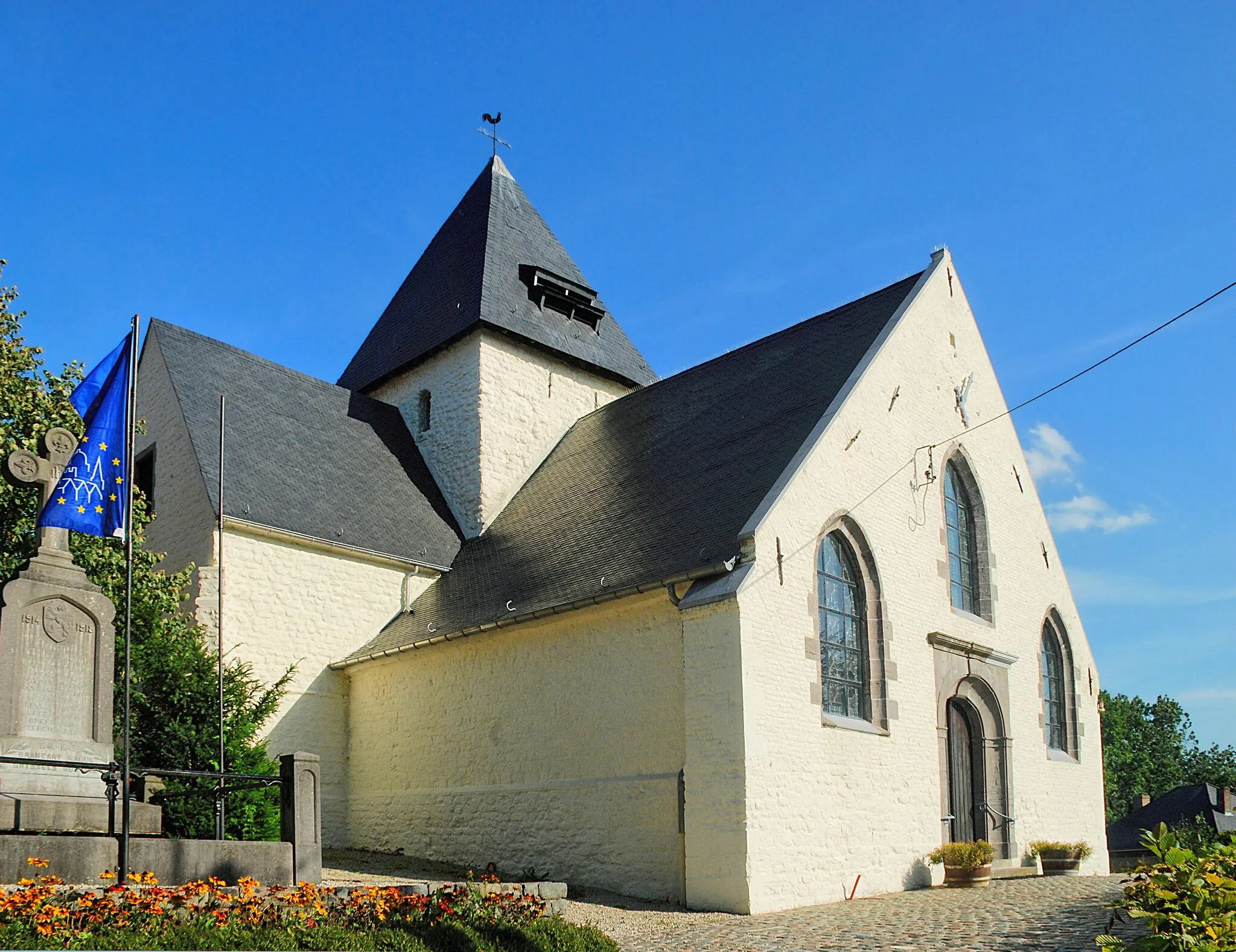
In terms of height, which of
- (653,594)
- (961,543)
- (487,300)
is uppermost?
(487,300)

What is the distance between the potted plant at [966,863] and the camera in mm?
14125

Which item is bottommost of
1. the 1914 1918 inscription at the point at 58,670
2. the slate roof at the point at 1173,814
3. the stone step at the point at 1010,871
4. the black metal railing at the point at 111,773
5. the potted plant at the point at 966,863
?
the slate roof at the point at 1173,814

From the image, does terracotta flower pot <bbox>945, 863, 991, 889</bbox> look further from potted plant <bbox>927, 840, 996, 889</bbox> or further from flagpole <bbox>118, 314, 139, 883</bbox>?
flagpole <bbox>118, 314, 139, 883</bbox>

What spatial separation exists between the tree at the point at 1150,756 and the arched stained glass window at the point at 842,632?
51.3 m

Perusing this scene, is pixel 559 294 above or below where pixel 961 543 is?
above

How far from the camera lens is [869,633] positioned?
48.4 ft

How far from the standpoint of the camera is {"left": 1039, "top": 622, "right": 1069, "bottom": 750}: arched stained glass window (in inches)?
742

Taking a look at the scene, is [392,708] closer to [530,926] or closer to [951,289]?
[530,926]

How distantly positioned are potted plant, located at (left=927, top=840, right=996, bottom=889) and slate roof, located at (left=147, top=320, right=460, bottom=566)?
8.95 metres

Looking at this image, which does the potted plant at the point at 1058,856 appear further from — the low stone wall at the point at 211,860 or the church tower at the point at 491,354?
the low stone wall at the point at 211,860

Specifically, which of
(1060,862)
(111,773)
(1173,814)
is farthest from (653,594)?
(1173,814)

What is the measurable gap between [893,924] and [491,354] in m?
13.7

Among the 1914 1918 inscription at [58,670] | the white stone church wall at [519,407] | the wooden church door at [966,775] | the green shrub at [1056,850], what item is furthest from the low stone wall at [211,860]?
the green shrub at [1056,850]

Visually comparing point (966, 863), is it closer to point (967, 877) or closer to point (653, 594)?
point (967, 877)
